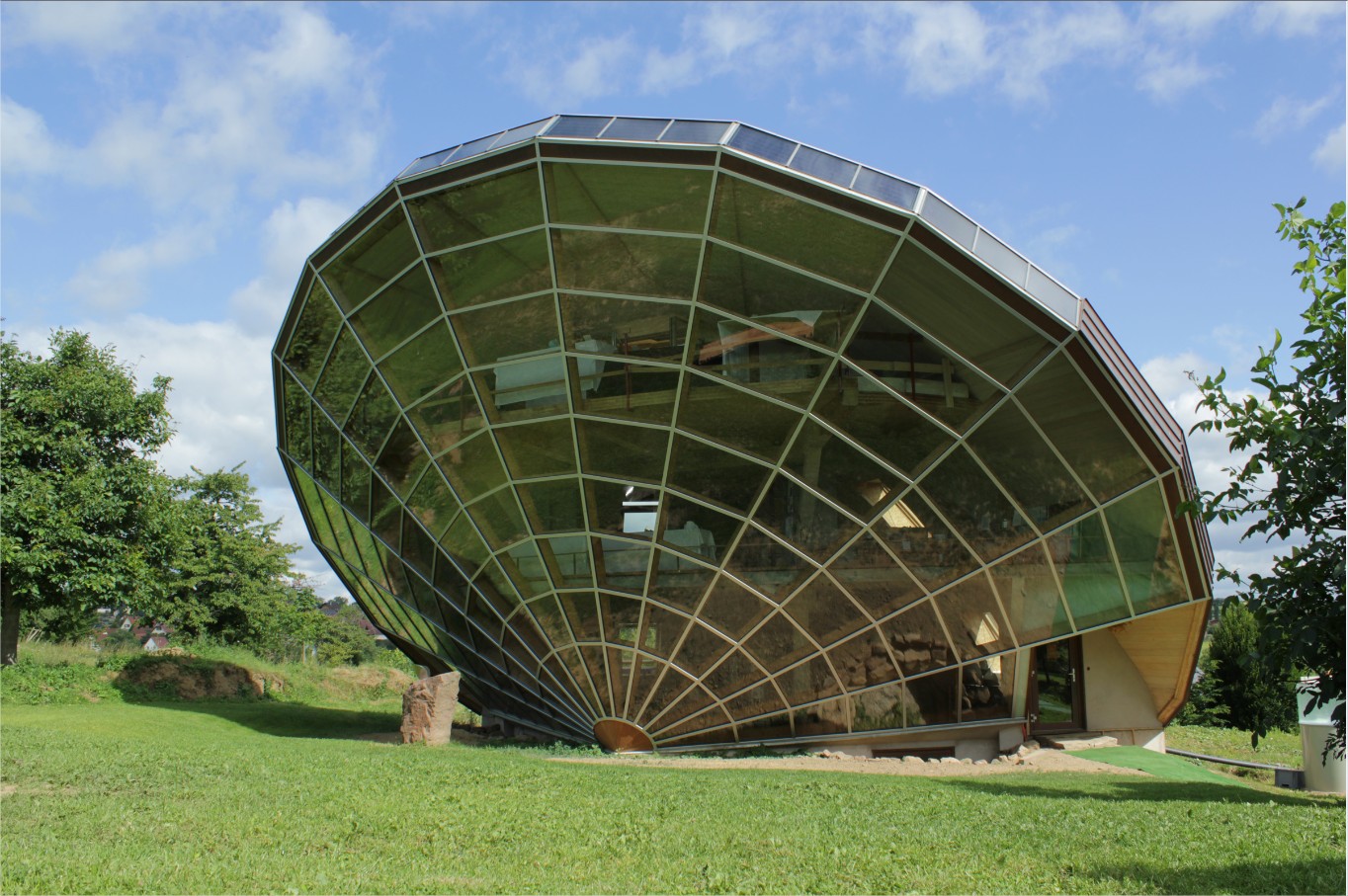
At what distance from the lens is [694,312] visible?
47.7ft

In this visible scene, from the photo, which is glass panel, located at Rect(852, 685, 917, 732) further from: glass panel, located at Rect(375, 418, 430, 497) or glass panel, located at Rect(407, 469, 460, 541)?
glass panel, located at Rect(375, 418, 430, 497)

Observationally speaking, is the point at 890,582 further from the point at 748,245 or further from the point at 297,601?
the point at 297,601

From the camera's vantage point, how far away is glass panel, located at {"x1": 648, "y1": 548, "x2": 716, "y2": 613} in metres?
16.9

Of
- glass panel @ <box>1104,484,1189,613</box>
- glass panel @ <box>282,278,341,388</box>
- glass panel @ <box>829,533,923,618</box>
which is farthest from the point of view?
glass panel @ <box>282,278,341,388</box>

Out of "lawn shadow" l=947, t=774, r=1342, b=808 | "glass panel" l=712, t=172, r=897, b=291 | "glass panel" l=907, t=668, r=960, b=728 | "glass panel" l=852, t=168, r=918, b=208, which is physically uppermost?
"glass panel" l=852, t=168, r=918, b=208

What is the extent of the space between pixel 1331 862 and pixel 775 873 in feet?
17.6

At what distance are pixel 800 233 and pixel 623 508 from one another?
6.08 m

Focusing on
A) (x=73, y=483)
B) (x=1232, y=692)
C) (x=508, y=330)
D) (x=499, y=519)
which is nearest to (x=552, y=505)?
(x=499, y=519)

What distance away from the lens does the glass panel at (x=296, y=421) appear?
65.0 ft

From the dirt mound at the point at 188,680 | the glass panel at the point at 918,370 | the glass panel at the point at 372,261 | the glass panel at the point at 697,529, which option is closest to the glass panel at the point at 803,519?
the glass panel at the point at 697,529

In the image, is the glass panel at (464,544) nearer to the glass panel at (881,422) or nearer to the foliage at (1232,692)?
the glass panel at (881,422)

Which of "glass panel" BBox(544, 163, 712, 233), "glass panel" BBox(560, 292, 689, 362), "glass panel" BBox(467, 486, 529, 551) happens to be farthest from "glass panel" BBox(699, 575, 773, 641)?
"glass panel" BBox(544, 163, 712, 233)

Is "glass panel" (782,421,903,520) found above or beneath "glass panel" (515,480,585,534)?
above

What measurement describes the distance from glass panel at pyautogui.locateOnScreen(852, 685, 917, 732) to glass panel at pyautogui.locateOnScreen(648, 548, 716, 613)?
394cm
